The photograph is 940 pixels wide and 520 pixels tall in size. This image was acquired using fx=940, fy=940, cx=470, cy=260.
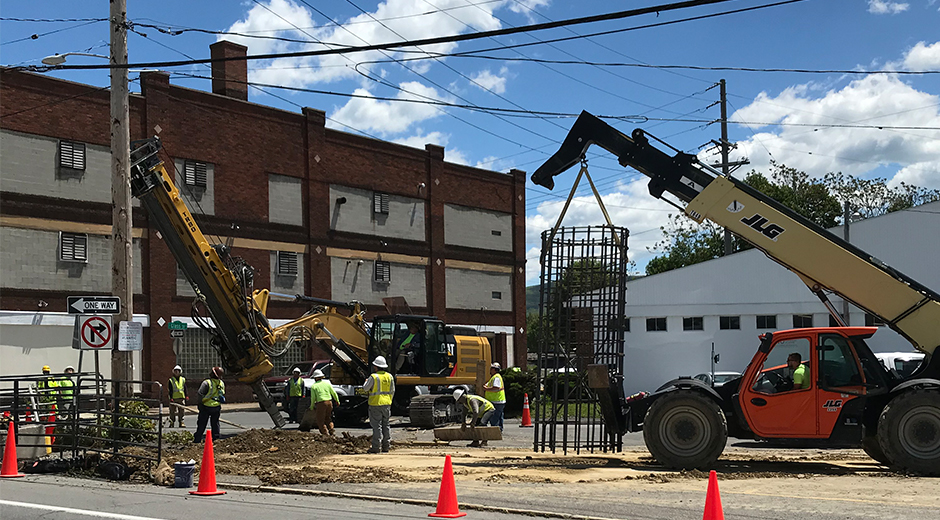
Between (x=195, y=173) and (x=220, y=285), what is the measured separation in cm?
1677

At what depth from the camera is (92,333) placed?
15.7 meters

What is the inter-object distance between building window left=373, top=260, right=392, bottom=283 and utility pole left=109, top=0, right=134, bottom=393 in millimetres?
27686

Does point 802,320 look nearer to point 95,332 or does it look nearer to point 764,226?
point 764,226

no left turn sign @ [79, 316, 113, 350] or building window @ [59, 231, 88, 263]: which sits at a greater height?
building window @ [59, 231, 88, 263]

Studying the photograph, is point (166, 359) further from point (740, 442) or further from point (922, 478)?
point (922, 478)

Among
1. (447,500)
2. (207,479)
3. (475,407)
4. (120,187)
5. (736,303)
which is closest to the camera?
(447,500)

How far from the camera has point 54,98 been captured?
109ft

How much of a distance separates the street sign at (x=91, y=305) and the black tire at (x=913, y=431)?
40.5 ft

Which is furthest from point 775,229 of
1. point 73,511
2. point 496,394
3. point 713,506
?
point 73,511

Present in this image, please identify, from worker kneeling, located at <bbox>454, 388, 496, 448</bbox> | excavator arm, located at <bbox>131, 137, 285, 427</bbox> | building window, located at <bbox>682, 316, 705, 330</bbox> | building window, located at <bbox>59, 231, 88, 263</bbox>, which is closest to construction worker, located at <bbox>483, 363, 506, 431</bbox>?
worker kneeling, located at <bbox>454, 388, 496, 448</bbox>

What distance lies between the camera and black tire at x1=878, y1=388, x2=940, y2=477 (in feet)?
43.3

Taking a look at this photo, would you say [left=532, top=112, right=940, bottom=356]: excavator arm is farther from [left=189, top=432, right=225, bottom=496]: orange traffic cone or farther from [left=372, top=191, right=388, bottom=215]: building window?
[left=372, top=191, right=388, bottom=215]: building window

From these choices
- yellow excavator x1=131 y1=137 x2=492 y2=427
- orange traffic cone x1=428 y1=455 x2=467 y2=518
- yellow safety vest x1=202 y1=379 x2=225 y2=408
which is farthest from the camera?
yellow excavator x1=131 y1=137 x2=492 y2=427

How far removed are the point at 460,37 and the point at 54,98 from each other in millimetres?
24164
